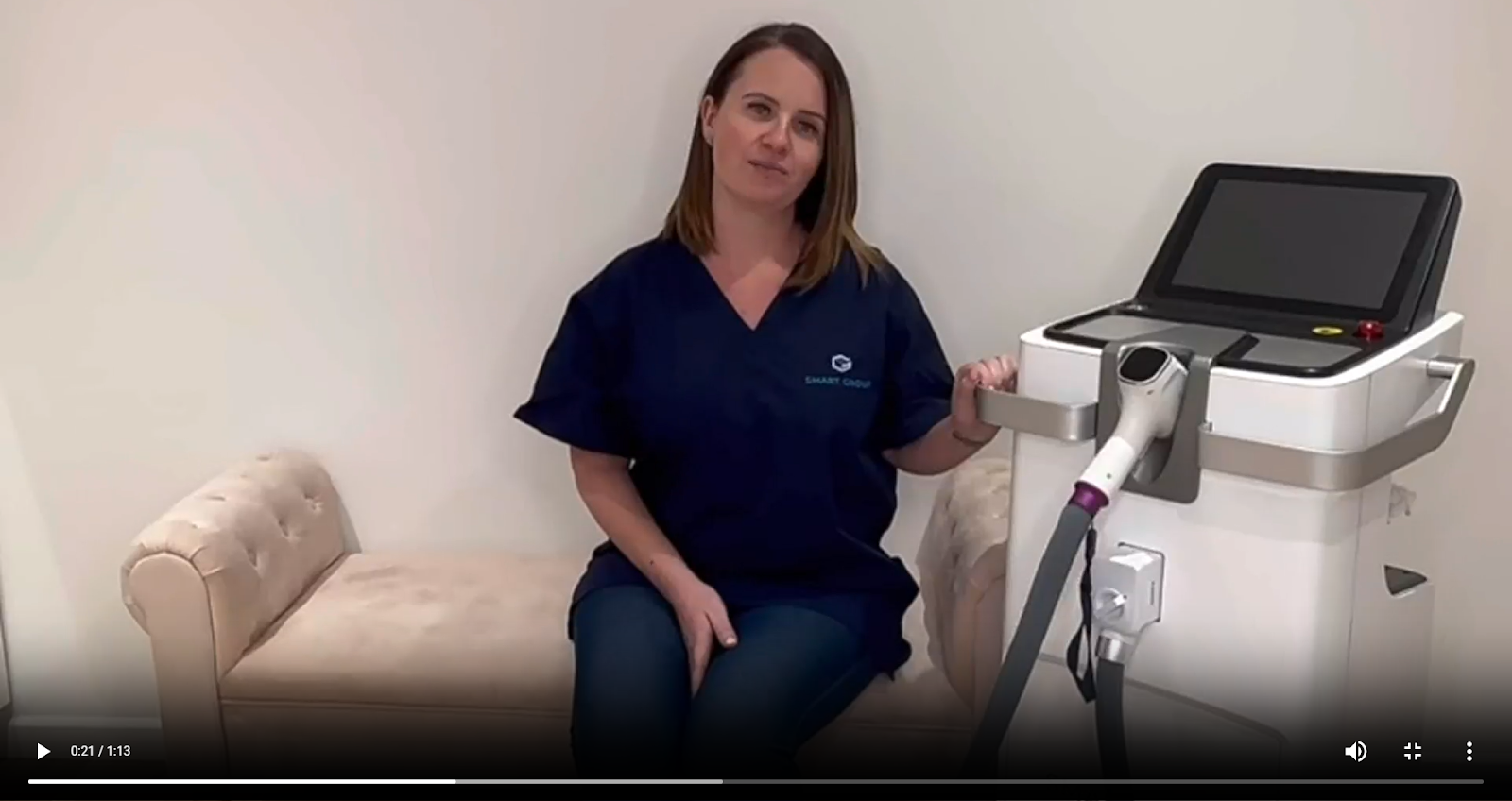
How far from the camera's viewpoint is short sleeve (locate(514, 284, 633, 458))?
166 cm

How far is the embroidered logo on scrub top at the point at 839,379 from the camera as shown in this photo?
63.2 inches

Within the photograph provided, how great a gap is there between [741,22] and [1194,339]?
877 millimetres

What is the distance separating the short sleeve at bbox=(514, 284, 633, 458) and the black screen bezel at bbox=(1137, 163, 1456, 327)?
23.7 inches

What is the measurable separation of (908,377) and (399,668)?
2.16 ft

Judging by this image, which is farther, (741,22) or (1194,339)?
(741,22)

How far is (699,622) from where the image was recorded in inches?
60.4

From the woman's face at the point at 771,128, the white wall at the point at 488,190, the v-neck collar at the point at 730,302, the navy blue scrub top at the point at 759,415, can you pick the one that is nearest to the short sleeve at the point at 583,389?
the navy blue scrub top at the point at 759,415

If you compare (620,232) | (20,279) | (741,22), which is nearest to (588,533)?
(620,232)

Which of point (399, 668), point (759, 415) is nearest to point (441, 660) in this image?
point (399, 668)

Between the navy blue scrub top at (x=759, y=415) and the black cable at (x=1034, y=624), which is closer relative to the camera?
the black cable at (x=1034, y=624)

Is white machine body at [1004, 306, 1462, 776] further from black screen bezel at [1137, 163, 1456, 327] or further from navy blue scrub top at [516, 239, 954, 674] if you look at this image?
navy blue scrub top at [516, 239, 954, 674]

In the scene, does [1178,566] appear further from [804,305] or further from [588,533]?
A: [588,533]

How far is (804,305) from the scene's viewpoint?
1.62 m

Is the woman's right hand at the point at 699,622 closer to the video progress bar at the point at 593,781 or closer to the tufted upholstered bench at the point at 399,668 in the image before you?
the tufted upholstered bench at the point at 399,668
